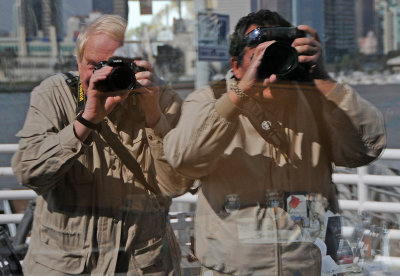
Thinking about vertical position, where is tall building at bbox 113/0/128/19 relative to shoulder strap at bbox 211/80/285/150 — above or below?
above

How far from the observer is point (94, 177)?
1696mm

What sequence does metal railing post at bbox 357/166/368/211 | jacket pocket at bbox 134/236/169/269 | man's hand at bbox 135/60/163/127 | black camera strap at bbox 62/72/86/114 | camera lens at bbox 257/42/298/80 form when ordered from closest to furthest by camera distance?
1. camera lens at bbox 257/42/298/80
2. man's hand at bbox 135/60/163/127
3. black camera strap at bbox 62/72/86/114
4. jacket pocket at bbox 134/236/169/269
5. metal railing post at bbox 357/166/368/211

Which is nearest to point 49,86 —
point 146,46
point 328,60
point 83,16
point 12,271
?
point 83,16

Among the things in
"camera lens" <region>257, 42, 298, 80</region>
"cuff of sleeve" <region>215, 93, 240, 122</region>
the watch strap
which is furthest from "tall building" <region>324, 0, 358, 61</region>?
the watch strap

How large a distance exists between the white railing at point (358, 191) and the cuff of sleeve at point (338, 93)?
0.88 feet

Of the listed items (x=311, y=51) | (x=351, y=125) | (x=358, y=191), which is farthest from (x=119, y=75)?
(x=358, y=191)

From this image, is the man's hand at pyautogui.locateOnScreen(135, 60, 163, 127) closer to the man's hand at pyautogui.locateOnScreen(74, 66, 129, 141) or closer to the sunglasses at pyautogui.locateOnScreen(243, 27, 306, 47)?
the man's hand at pyautogui.locateOnScreen(74, 66, 129, 141)

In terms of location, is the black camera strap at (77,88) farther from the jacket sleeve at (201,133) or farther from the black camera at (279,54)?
the black camera at (279,54)

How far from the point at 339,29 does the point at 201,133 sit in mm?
446

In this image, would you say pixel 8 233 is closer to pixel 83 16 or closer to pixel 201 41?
pixel 83 16

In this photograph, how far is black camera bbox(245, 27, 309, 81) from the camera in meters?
1.43

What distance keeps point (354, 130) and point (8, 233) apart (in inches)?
46.7

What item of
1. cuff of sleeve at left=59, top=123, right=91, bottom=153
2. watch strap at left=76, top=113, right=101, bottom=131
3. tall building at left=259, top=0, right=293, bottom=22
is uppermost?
tall building at left=259, top=0, right=293, bottom=22

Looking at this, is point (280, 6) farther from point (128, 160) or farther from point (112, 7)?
point (128, 160)
